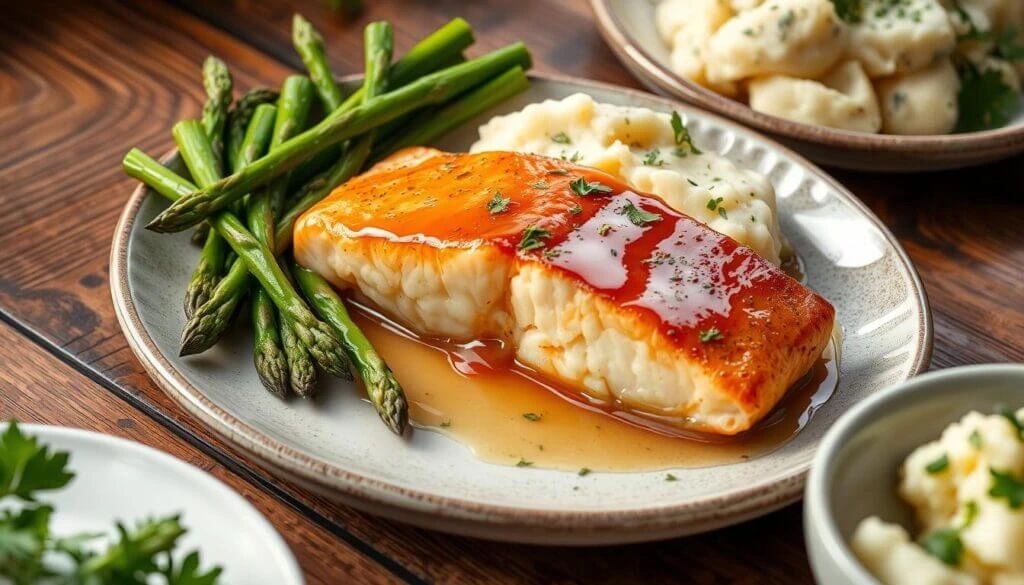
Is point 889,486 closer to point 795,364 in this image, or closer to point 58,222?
point 795,364

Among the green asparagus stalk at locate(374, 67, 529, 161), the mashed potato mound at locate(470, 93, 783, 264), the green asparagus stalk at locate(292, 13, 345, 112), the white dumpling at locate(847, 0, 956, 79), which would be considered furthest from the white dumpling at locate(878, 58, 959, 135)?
the green asparagus stalk at locate(292, 13, 345, 112)

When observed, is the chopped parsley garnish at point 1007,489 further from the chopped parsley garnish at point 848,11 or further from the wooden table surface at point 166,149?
the chopped parsley garnish at point 848,11

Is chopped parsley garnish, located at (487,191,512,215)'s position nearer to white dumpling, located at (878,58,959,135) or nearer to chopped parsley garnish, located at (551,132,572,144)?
chopped parsley garnish, located at (551,132,572,144)

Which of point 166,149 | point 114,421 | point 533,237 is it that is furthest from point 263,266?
point 166,149

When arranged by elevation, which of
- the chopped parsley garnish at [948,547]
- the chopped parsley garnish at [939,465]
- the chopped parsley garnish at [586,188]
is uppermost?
the chopped parsley garnish at [939,465]

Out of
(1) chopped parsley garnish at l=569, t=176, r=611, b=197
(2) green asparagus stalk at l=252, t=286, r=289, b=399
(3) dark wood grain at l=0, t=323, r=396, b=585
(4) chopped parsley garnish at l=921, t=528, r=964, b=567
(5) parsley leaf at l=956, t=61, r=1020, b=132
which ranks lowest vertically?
(3) dark wood grain at l=0, t=323, r=396, b=585

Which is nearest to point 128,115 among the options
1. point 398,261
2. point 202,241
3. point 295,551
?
point 202,241

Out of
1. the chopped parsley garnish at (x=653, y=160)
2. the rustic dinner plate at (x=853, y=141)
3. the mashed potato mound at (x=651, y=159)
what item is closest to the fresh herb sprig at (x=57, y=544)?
the mashed potato mound at (x=651, y=159)
